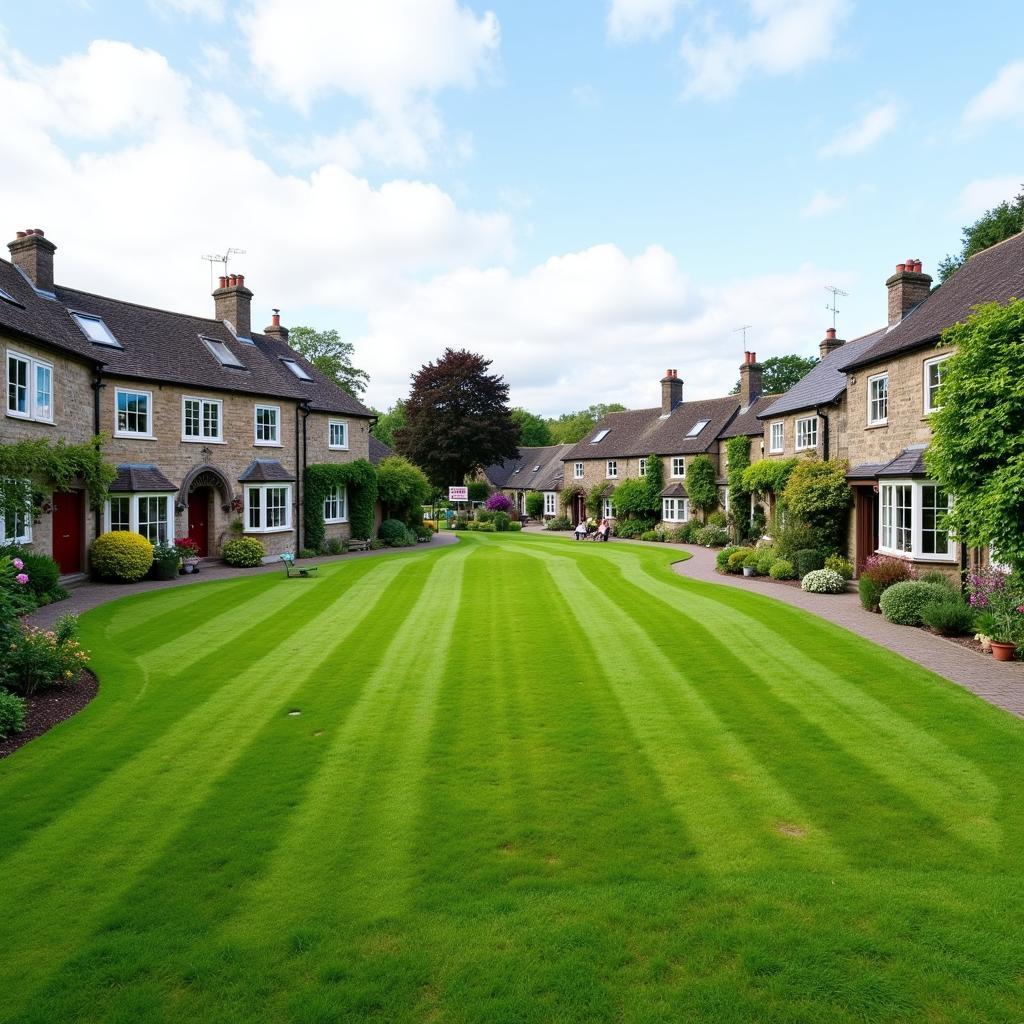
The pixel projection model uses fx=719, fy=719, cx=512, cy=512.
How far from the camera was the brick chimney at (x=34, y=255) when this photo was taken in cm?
2367

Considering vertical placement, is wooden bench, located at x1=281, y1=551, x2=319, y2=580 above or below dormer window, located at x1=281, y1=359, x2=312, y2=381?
below

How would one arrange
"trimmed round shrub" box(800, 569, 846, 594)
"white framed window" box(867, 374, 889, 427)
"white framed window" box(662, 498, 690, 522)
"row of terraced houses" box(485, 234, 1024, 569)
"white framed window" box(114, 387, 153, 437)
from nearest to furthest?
"row of terraced houses" box(485, 234, 1024, 569) → "trimmed round shrub" box(800, 569, 846, 594) → "white framed window" box(867, 374, 889, 427) → "white framed window" box(114, 387, 153, 437) → "white framed window" box(662, 498, 690, 522)

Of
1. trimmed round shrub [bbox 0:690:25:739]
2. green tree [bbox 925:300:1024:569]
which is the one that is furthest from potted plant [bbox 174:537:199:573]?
green tree [bbox 925:300:1024:569]

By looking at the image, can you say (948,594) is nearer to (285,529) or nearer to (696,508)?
(285,529)

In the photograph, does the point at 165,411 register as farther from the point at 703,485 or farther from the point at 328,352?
the point at 328,352

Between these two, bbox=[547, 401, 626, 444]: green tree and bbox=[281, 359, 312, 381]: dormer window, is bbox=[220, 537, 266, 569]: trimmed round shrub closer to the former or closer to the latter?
bbox=[281, 359, 312, 381]: dormer window

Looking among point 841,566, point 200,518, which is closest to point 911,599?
point 841,566

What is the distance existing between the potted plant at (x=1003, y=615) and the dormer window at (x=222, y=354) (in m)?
26.8

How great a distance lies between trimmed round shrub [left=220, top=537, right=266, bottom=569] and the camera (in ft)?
88.0

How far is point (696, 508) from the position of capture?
41.9 metres

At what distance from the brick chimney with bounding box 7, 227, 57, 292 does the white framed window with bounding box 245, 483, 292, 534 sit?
976 centimetres

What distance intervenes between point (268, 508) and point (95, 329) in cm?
898

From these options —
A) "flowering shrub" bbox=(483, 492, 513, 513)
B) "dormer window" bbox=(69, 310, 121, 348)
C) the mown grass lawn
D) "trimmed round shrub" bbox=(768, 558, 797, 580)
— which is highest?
"dormer window" bbox=(69, 310, 121, 348)

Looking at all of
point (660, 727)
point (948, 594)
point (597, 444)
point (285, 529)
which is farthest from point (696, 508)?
point (660, 727)
